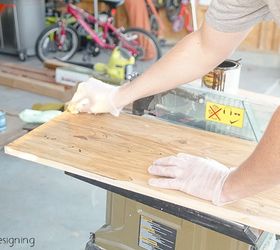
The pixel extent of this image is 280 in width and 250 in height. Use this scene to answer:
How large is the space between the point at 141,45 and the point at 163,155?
3578 mm

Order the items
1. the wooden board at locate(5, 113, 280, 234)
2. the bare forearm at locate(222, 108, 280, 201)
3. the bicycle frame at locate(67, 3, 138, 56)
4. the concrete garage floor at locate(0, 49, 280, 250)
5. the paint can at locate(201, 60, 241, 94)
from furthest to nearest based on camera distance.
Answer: the bicycle frame at locate(67, 3, 138, 56), the concrete garage floor at locate(0, 49, 280, 250), the paint can at locate(201, 60, 241, 94), the wooden board at locate(5, 113, 280, 234), the bare forearm at locate(222, 108, 280, 201)

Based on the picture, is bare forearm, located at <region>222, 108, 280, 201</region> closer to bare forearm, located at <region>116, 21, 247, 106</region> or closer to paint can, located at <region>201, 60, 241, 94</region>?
bare forearm, located at <region>116, 21, 247, 106</region>

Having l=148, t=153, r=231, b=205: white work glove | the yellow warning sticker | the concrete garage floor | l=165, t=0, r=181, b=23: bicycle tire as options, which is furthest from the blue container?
l=165, t=0, r=181, b=23: bicycle tire

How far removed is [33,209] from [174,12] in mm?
3450

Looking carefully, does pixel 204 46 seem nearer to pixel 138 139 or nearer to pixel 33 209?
pixel 138 139

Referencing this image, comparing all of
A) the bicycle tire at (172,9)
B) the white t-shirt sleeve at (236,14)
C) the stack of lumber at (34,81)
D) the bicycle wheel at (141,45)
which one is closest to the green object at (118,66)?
the stack of lumber at (34,81)

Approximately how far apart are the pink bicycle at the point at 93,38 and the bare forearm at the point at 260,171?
12.0ft

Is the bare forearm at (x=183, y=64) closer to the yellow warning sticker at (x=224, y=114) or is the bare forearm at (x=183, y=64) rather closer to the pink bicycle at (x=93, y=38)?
the yellow warning sticker at (x=224, y=114)

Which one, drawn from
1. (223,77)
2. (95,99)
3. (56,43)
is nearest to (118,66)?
(56,43)

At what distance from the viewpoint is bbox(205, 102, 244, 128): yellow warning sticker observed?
145 cm

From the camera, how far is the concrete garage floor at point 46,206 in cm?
229

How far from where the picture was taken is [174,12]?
211 inches

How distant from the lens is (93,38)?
479 cm

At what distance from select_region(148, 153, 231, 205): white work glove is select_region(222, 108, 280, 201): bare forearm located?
33 millimetres
